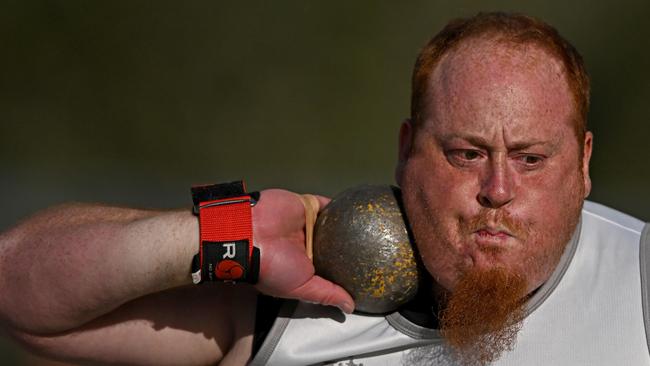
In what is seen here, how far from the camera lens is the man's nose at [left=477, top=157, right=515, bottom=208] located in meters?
2.65

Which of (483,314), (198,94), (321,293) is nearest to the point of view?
(483,314)

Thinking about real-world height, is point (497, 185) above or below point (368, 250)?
above

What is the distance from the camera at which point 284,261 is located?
2854mm

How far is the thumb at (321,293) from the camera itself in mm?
2889

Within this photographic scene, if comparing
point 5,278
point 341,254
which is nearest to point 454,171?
point 341,254

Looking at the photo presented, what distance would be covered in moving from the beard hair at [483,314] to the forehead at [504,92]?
17.8 inches

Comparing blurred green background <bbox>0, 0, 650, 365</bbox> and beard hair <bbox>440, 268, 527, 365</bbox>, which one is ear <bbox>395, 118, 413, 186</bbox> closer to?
beard hair <bbox>440, 268, 527, 365</bbox>

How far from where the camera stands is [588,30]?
8602 mm

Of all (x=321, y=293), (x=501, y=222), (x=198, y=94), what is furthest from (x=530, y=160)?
(x=198, y=94)

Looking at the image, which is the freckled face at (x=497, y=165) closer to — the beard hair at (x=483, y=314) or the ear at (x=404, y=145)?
the beard hair at (x=483, y=314)

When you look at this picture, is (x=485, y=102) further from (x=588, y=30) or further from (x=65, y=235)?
(x=588, y=30)

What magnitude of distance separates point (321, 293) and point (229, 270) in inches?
12.4

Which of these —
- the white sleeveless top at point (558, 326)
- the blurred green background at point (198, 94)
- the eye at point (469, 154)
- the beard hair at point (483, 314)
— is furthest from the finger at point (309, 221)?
the blurred green background at point (198, 94)

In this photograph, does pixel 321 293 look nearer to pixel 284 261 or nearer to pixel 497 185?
pixel 284 261
